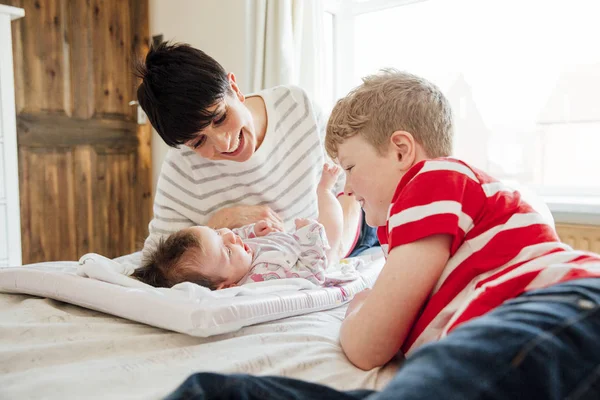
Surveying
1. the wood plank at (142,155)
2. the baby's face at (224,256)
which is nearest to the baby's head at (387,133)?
the baby's face at (224,256)

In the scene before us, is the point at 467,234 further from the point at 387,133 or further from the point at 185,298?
the point at 185,298

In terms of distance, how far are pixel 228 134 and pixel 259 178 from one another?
27cm

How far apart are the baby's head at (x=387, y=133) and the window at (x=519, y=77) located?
6.19 feet

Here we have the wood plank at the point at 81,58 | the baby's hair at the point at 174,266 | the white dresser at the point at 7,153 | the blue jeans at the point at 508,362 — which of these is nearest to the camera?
the blue jeans at the point at 508,362

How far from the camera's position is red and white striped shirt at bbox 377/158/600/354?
781 mm

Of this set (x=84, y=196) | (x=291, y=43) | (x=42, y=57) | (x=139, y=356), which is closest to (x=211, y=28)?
(x=291, y=43)

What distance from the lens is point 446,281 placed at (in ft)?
2.71

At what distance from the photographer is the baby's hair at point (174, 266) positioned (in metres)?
1.27

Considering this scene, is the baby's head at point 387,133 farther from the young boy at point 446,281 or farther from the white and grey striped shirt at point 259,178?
the white and grey striped shirt at point 259,178

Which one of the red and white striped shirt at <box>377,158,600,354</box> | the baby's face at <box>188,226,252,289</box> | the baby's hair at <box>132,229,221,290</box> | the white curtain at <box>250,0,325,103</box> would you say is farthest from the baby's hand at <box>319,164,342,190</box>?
the white curtain at <box>250,0,325,103</box>

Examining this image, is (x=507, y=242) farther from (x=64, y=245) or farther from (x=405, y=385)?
(x=64, y=245)

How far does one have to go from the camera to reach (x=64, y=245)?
339 cm

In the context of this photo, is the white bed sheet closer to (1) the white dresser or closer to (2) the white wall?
(1) the white dresser

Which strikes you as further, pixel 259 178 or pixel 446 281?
pixel 259 178
